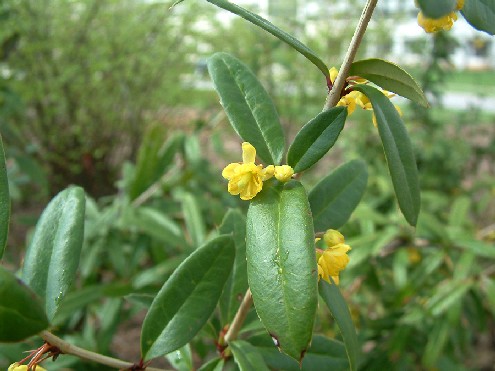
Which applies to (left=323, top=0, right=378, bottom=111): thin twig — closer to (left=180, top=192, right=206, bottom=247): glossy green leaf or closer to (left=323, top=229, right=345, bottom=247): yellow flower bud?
(left=323, top=229, right=345, bottom=247): yellow flower bud

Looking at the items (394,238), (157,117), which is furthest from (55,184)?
(394,238)

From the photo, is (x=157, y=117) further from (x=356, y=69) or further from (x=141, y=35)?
(x=356, y=69)

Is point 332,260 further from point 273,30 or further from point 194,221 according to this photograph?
point 194,221

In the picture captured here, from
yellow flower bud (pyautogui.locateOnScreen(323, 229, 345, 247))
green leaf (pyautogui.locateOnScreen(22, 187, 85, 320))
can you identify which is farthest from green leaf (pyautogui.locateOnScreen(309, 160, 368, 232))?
green leaf (pyautogui.locateOnScreen(22, 187, 85, 320))

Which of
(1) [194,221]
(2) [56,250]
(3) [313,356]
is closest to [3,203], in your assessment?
(2) [56,250]

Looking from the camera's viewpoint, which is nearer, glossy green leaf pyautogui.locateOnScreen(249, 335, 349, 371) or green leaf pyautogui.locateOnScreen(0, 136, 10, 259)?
green leaf pyautogui.locateOnScreen(0, 136, 10, 259)

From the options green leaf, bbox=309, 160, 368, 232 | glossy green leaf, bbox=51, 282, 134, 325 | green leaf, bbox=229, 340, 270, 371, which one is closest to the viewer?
green leaf, bbox=229, 340, 270, 371

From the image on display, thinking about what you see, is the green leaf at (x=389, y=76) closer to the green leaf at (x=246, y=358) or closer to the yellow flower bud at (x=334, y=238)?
the yellow flower bud at (x=334, y=238)
